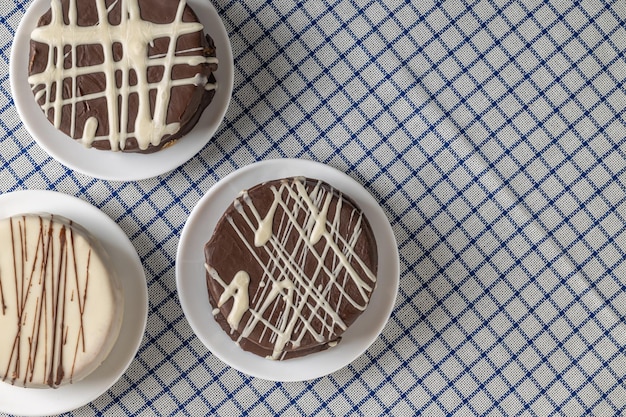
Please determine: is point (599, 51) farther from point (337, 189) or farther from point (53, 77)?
point (53, 77)

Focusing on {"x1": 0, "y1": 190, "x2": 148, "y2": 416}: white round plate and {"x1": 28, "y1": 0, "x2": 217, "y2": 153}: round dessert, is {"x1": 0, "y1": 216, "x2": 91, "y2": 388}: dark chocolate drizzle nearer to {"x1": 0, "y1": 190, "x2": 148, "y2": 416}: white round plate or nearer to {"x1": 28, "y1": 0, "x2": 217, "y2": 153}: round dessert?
{"x1": 0, "y1": 190, "x2": 148, "y2": 416}: white round plate

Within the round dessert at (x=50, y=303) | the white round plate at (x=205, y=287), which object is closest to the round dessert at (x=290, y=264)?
the white round plate at (x=205, y=287)

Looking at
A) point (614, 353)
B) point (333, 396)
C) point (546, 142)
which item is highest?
point (546, 142)

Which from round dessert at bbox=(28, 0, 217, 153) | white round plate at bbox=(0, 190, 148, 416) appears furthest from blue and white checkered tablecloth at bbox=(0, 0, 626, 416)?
round dessert at bbox=(28, 0, 217, 153)

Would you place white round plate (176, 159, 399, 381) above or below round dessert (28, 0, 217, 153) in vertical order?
below

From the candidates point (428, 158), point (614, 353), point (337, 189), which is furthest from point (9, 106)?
point (614, 353)

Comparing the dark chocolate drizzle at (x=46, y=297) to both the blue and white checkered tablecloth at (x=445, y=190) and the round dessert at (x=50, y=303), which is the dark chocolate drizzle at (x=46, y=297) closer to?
the round dessert at (x=50, y=303)
